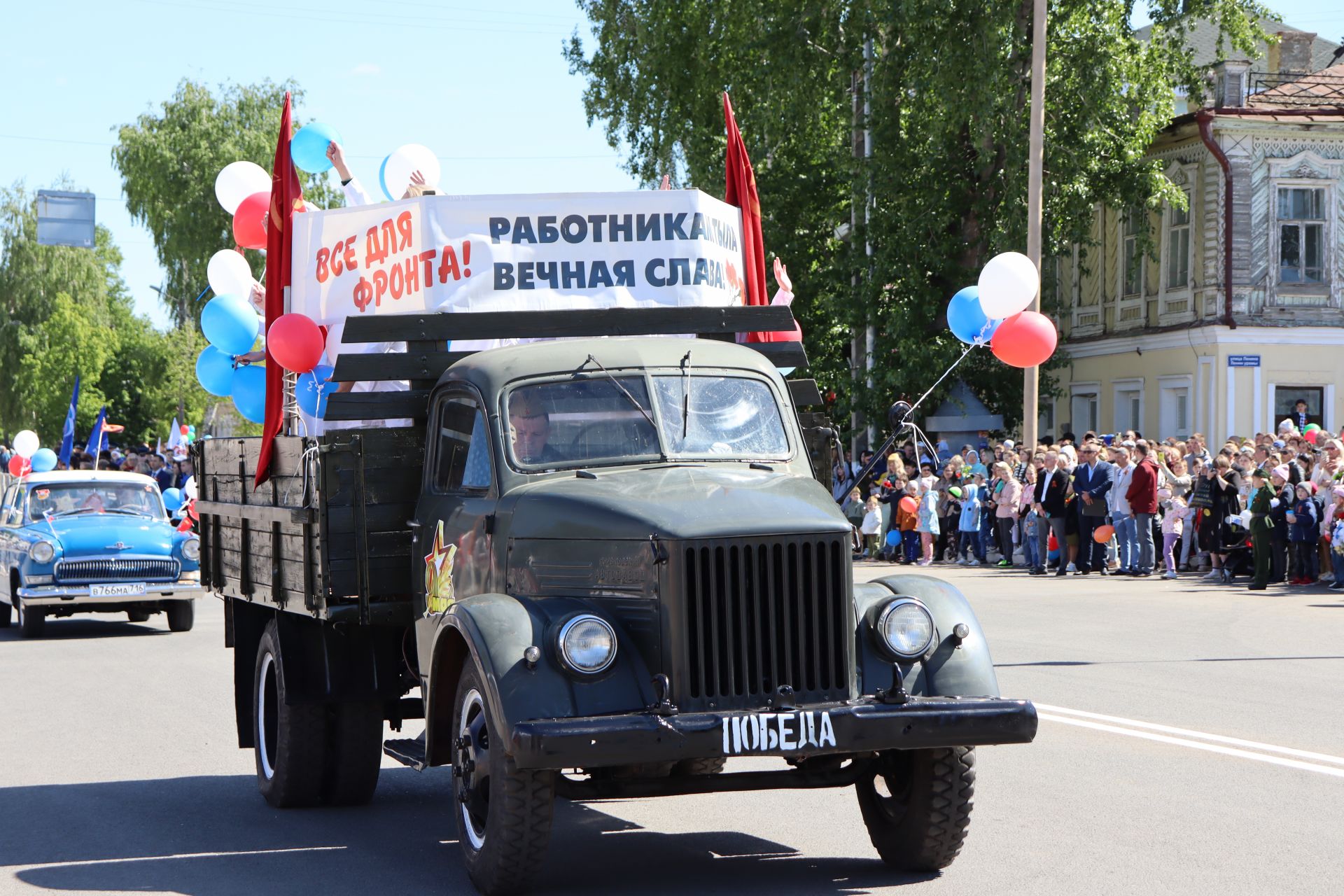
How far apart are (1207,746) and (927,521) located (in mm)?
18946

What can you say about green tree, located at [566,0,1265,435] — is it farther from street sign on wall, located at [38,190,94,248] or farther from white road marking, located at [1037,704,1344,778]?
white road marking, located at [1037,704,1344,778]

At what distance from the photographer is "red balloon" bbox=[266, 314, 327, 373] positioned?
9.07 m

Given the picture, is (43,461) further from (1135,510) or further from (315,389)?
Answer: (315,389)

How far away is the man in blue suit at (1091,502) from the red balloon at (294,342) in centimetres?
1709

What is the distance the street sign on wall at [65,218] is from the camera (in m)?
27.9

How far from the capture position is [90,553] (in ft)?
62.7

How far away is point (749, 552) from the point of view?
6.38 m

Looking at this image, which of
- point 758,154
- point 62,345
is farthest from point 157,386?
point 758,154

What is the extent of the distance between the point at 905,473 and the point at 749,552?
25009 mm

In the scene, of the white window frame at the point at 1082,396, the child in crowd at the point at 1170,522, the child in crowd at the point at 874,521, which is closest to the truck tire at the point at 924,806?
the child in crowd at the point at 1170,522

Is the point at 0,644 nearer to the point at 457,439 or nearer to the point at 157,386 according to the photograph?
the point at 457,439

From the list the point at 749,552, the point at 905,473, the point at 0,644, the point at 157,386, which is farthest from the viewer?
the point at 157,386

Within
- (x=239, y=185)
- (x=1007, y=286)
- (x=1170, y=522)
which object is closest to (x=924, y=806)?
(x=1007, y=286)

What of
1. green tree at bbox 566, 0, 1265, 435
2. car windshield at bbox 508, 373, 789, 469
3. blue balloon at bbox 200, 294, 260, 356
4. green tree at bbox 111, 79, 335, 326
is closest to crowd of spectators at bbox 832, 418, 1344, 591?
green tree at bbox 566, 0, 1265, 435
